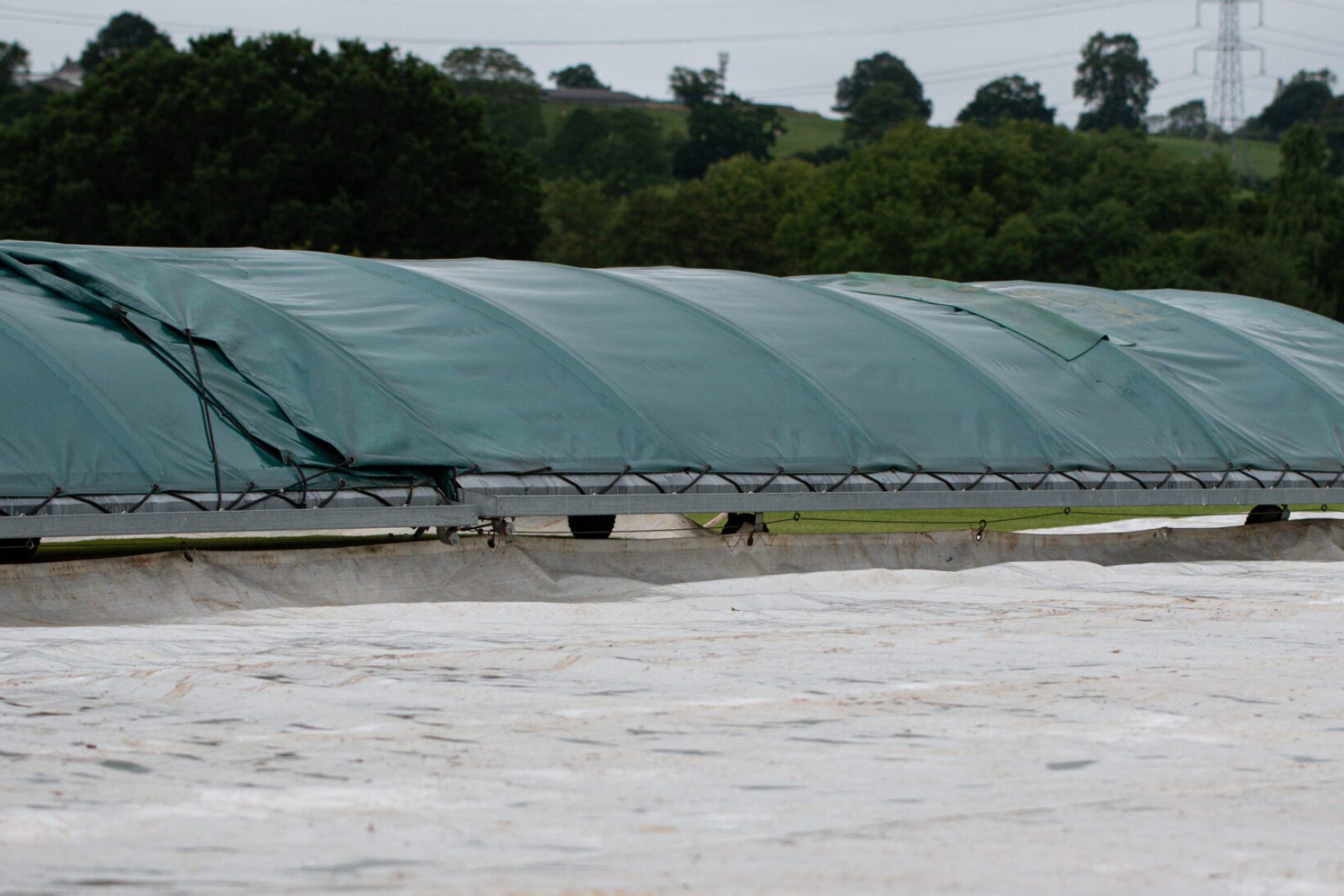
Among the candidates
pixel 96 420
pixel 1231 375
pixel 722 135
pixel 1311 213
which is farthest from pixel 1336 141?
pixel 96 420

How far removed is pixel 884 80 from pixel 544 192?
13525 centimetres

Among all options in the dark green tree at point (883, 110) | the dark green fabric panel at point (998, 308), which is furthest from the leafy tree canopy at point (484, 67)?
the dark green fabric panel at point (998, 308)

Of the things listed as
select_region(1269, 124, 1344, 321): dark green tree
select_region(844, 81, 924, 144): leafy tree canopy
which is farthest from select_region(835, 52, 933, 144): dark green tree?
select_region(1269, 124, 1344, 321): dark green tree

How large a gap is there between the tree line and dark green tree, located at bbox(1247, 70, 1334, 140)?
276 ft

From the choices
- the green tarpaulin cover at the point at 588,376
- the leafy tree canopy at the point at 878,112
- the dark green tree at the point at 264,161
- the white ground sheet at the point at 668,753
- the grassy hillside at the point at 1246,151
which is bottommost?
the white ground sheet at the point at 668,753

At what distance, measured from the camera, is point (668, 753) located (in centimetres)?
716

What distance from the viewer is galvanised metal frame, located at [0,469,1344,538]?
38.2 ft

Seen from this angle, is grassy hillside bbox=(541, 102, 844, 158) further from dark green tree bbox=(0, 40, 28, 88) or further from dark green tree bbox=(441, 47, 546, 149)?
dark green tree bbox=(0, 40, 28, 88)

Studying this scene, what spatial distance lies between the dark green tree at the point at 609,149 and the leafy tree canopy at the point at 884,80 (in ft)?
113

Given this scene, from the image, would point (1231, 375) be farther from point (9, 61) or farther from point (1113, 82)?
point (1113, 82)

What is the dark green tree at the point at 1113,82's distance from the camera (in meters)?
178

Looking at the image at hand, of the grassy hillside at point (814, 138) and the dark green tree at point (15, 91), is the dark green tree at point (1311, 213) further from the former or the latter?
the grassy hillside at point (814, 138)

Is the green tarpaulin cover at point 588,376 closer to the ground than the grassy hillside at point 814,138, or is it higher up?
closer to the ground

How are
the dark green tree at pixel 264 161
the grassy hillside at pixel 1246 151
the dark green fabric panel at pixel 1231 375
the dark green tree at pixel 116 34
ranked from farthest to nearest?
the grassy hillside at pixel 1246 151 → the dark green tree at pixel 116 34 → the dark green tree at pixel 264 161 → the dark green fabric panel at pixel 1231 375
